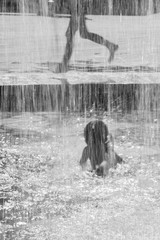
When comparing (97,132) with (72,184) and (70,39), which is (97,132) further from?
(70,39)

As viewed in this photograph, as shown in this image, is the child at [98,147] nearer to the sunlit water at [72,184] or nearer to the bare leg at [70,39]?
the sunlit water at [72,184]

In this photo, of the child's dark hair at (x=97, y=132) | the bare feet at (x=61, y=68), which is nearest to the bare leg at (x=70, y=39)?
the bare feet at (x=61, y=68)

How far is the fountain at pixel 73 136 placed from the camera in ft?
11.5

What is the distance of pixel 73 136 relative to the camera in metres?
5.39

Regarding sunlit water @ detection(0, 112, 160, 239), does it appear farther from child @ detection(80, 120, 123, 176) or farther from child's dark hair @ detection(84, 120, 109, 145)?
child's dark hair @ detection(84, 120, 109, 145)

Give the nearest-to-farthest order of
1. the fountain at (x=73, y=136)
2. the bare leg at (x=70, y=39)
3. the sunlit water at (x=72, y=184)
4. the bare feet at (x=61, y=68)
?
1. the sunlit water at (x=72, y=184)
2. the fountain at (x=73, y=136)
3. the bare feet at (x=61, y=68)
4. the bare leg at (x=70, y=39)

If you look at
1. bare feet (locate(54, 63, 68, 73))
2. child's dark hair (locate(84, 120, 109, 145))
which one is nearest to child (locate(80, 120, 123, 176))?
child's dark hair (locate(84, 120, 109, 145))

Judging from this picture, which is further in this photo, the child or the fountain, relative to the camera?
the child

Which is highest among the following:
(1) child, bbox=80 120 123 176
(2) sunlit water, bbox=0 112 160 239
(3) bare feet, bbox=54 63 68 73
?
(3) bare feet, bbox=54 63 68 73

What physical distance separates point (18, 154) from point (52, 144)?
16.3 inches

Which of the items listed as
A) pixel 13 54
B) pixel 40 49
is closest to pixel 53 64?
pixel 13 54

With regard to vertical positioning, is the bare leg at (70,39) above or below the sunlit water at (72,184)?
above

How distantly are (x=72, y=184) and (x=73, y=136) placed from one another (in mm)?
1288

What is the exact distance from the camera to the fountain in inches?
138
